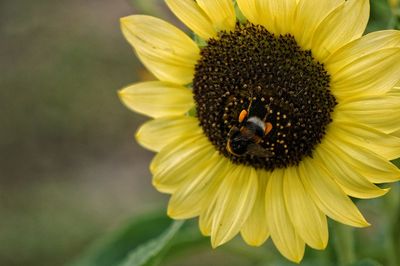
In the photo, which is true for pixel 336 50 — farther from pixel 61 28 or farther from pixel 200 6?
pixel 61 28

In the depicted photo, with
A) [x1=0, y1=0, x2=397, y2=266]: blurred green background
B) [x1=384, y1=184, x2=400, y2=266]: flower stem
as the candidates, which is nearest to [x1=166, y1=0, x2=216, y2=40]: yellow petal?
[x1=384, y1=184, x2=400, y2=266]: flower stem

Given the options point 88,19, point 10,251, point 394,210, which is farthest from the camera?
point 88,19

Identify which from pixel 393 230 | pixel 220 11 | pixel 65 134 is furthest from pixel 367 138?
pixel 65 134

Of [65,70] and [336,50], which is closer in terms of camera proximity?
[336,50]

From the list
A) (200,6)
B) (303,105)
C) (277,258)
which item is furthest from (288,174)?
(277,258)

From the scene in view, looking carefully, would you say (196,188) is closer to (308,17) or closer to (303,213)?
(303,213)

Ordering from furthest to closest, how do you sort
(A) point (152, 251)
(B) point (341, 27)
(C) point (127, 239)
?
1. (C) point (127, 239)
2. (A) point (152, 251)
3. (B) point (341, 27)

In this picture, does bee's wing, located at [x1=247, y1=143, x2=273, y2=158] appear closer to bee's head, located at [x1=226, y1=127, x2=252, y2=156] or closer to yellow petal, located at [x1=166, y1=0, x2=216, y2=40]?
bee's head, located at [x1=226, y1=127, x2=252, y2=156]

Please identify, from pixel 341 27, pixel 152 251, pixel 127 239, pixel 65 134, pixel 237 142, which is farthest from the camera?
pixel 65 134
